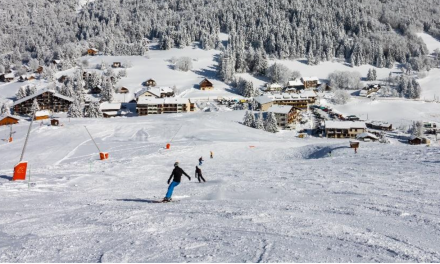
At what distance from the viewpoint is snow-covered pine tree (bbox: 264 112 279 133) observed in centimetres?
6186

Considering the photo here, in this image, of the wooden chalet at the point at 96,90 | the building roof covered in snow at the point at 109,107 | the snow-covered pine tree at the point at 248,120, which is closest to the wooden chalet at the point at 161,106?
the building roof covered in snow at the point at 109,107

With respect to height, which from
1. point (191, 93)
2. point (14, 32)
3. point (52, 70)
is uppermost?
point (14, 32)

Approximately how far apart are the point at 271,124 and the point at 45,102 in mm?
56915

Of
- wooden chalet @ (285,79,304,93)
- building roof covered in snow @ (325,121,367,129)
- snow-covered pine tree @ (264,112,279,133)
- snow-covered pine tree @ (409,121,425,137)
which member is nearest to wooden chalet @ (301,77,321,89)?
wooden chalet @ (285,79,304,93)

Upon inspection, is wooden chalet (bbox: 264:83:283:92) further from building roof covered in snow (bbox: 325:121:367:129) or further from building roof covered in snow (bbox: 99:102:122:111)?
building roof covered in snow (bbox: 99:102:122:111)

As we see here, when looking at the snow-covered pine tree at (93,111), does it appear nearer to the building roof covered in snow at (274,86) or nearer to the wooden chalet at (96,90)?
the wooden chalet at (96,90)

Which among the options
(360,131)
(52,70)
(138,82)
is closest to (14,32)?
(52,70)

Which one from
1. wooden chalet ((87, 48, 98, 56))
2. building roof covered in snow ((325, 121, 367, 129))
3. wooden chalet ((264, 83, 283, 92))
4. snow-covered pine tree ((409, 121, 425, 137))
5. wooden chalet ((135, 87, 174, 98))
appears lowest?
snow-covered pine tree ((409, 121, 425, 137))

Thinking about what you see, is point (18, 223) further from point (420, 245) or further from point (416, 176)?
point (416, 176)

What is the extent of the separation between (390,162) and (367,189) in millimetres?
6997

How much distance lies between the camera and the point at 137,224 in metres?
7.26

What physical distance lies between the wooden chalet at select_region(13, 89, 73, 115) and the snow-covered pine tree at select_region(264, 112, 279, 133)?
49.2 metres

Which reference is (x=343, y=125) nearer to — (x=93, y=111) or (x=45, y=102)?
(x=93, y=111)

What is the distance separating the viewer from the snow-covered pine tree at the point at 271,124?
61.9 metres
